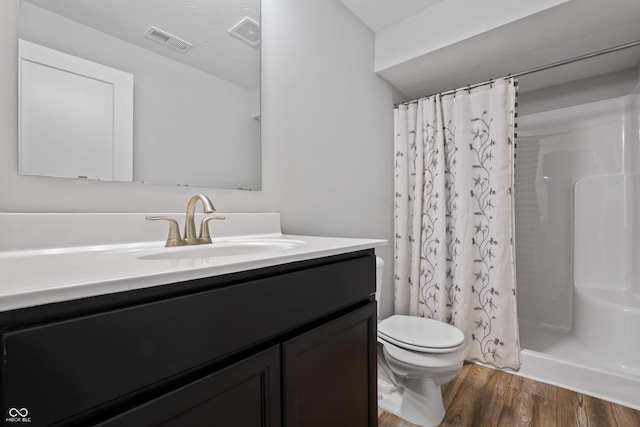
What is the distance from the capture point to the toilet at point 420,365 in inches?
52.1

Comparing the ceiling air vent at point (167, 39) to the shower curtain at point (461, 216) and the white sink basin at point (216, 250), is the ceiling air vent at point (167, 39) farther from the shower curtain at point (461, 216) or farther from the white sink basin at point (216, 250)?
the shower curtain at point (461, 216)

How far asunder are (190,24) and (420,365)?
5.47ft

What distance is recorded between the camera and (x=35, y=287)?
0.38 metres

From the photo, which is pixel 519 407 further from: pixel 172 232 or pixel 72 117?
pixel 72 117

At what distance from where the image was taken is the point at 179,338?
0.49 m

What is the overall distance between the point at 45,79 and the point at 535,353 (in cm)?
247

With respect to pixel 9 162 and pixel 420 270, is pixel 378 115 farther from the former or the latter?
pixel 9 162

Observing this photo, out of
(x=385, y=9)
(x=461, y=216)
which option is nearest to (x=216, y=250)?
(x=461, y=216)

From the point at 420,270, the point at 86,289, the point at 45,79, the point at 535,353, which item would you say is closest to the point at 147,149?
the point at 45,79

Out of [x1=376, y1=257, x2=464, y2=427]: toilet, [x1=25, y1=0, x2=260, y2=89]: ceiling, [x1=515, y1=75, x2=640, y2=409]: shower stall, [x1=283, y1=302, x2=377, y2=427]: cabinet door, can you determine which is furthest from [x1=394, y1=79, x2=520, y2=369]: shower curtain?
A: [x1=25, y1=0, x2=260, y2=89]: ceiling

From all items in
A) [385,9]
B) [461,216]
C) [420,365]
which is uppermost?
[385,9]

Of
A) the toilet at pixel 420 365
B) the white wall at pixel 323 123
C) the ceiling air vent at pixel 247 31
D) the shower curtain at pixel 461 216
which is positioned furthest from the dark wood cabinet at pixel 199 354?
the shower curtain at pixel 461 216

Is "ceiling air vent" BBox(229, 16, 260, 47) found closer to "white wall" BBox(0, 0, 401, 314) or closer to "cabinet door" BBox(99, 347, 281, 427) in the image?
"white wall" BBox(0, 0, 401, 314)

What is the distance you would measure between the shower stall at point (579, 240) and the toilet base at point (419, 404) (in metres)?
0.73
